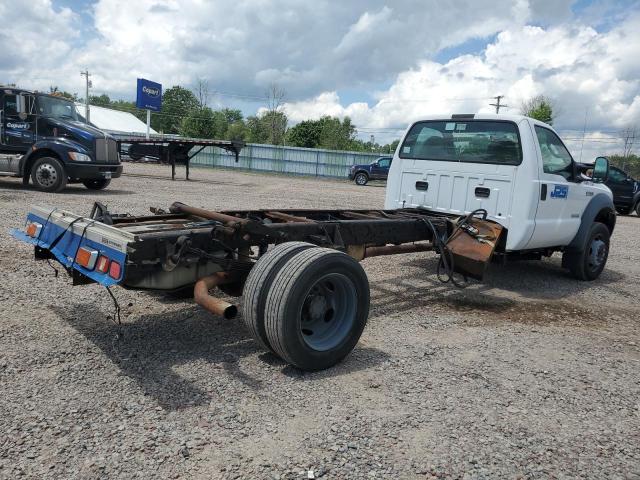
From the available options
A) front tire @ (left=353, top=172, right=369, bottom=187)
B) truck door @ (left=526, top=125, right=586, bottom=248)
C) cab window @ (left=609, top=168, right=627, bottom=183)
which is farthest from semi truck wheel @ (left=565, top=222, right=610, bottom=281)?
front tire @ (left=353, top=172, right=369, bottom=187)

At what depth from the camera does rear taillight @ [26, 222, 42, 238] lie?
161 inches

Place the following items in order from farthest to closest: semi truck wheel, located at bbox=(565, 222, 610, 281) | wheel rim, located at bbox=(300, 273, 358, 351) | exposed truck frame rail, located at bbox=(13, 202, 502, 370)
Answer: semi truck wheel, located at bbox=(565, 222, 610, 281) → wheel rim, located at bbox=(300, 273, 358, 351) → exposed truck frame rail, located at bbox=(13, 202, 502, 370)

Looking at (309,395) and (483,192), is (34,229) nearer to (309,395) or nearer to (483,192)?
(309,395)

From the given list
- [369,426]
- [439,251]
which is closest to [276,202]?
[439,251]

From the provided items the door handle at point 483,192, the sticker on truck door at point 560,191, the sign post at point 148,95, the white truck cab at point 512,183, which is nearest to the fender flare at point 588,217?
the white truck cab at point 512,183

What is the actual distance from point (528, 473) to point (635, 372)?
2049mm

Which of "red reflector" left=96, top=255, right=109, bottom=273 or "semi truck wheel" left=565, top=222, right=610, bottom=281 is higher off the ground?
"red reflector" left=96, top=255, right=109, bottom=273

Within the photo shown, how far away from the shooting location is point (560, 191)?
6449 millimetres

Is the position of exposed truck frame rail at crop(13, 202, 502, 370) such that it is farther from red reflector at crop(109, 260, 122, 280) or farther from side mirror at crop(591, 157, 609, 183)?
side mirror at crop(591, 157, 609, 183)

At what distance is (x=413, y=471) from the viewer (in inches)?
104

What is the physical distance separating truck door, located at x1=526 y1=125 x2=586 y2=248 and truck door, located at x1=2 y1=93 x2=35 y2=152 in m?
11.9

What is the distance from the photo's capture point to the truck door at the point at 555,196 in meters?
6.20

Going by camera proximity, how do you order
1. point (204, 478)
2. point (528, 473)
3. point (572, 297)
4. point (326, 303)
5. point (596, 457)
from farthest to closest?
point (572, 297) → point (326, 303) → point (596, 457) → point (528, 473) → point (204, 478)

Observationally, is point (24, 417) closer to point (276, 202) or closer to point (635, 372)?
point (635, 372)
